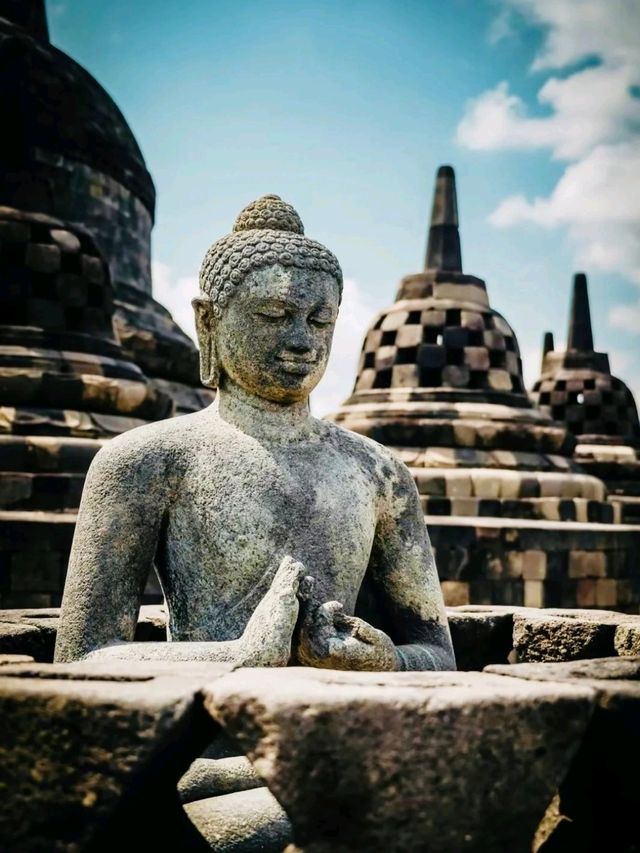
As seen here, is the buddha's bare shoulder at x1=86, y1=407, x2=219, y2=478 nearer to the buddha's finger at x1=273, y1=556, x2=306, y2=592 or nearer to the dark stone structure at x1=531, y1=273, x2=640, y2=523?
the buddha's finger at x1=273, y1=556, x2=306, y2=592

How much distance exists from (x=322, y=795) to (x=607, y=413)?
18.6 meters

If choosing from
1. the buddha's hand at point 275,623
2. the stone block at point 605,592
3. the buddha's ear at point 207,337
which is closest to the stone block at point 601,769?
the buddha's hand at point 275,623

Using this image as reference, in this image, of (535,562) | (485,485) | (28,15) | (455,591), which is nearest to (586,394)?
(485,485)

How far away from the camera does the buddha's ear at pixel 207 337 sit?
2.98 m

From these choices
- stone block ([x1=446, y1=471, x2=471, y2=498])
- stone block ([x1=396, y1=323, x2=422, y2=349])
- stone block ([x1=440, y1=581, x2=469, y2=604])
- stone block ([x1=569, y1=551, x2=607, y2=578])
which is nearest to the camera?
stone block ([x1=440, y1=581, x2=469, y2=604])

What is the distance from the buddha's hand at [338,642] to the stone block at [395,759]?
21.3 inches

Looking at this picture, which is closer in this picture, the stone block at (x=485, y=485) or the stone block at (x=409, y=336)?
the stone block at (x=485, y=485)

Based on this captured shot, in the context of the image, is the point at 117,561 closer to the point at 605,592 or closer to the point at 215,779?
the point at 215,779

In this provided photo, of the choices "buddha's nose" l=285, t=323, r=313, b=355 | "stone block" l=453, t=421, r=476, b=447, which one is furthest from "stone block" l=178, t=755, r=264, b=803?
"stone block" l=453, t=421, r=476, b=447

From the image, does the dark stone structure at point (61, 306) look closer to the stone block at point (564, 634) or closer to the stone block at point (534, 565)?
the stone block at point (534, 565)

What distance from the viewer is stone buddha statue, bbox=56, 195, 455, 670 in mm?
2496

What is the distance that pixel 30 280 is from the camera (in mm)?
8711

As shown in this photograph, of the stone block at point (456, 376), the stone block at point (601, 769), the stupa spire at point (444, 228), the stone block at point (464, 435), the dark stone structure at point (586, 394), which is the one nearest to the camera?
the stone block at point (601, 769)

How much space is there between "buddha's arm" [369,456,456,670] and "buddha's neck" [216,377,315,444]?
14.1 inches
